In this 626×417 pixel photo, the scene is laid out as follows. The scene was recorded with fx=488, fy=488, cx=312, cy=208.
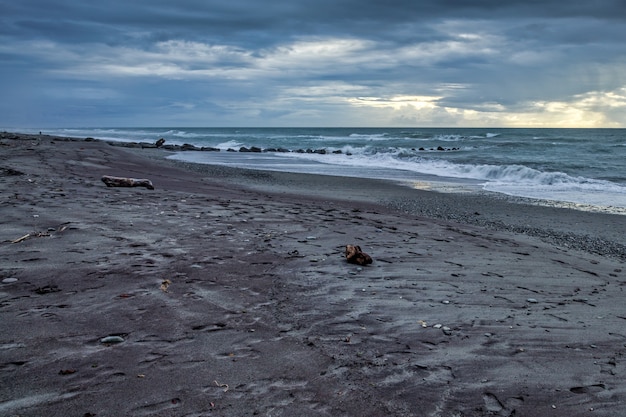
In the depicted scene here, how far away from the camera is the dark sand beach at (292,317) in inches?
114

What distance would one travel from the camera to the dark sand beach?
2.90 m

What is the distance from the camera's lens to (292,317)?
13.4 ft

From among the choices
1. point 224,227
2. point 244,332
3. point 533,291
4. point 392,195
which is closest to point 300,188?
point 392,195

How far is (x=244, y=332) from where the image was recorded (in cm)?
372

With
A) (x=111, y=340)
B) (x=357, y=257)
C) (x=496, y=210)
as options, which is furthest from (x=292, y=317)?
(x=496, y=210)

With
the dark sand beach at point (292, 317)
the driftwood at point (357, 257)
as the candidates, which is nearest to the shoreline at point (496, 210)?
the dark sand beach at point (292, 317)

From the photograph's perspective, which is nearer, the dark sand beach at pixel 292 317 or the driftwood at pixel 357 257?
the dark sand beach at pixel 292 317

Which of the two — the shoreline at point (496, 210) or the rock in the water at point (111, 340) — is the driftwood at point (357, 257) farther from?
the shoreline at point (496, 210)

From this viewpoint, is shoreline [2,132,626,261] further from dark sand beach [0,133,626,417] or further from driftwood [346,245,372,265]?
driftwood [346,245,372,265]

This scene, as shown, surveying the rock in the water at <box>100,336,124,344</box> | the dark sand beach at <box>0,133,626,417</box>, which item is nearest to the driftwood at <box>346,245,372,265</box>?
the dark sand beach at <box>0,133,626,417</box>

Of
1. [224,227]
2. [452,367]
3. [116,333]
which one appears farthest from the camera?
[224,227]

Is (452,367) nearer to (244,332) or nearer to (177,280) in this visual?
(244,332)

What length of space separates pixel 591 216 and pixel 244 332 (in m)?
9.84

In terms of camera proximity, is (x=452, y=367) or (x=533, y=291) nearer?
(x=452, y=367)
